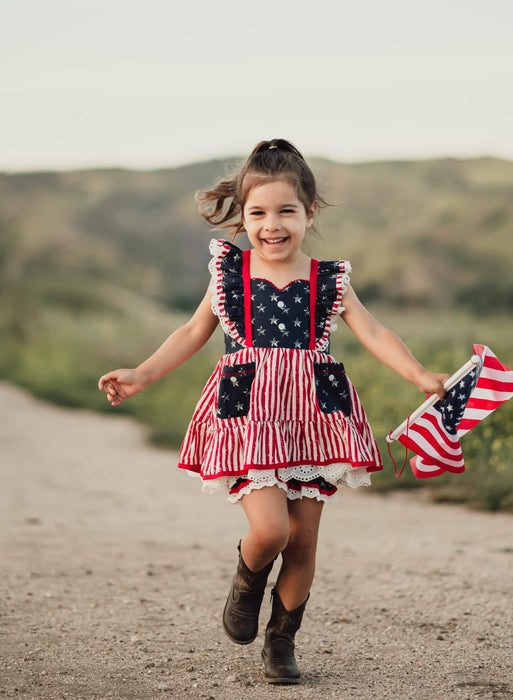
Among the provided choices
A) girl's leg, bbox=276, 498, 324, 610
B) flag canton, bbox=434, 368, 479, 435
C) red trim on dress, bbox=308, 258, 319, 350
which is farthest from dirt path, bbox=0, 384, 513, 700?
red trim on dress, bbox=308, 258, 319, 350

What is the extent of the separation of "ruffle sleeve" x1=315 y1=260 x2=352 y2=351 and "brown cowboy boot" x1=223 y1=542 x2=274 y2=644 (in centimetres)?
86

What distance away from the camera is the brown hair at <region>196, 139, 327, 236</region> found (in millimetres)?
3537

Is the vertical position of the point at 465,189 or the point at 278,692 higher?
the point at 465,189

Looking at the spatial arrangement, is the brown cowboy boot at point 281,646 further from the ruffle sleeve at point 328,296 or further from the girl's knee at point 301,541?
the ruffle sleeve at point 328,296

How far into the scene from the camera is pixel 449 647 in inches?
154

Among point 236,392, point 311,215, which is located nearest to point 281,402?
point 236,392

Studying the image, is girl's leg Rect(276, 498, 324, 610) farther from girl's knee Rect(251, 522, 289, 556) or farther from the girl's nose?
the girl's nose

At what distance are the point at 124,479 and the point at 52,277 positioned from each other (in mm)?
23521

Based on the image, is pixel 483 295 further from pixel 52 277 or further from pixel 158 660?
pixel 158 660

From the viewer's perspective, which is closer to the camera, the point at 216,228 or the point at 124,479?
the point at 216,228

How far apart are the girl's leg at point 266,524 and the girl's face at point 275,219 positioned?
2.81ft

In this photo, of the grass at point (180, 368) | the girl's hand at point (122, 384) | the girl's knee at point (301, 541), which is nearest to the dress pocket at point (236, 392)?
the girl's hand at point (122, 384)

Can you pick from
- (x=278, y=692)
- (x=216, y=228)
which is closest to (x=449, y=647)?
(x=278, y=692)

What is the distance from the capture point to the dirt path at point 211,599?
3.47 meters
